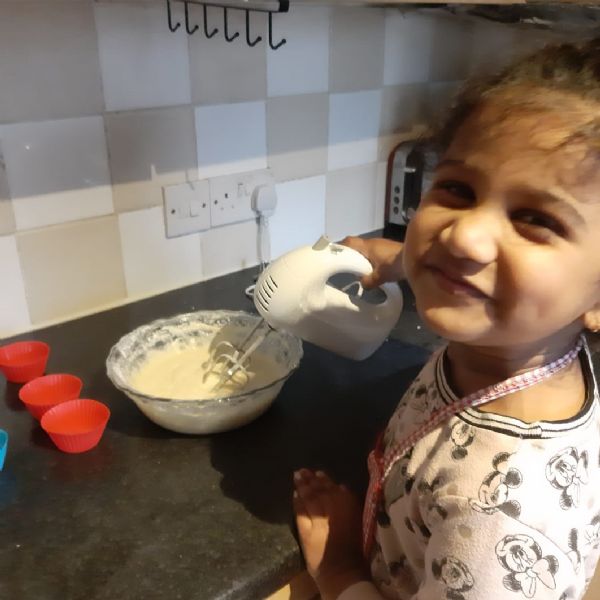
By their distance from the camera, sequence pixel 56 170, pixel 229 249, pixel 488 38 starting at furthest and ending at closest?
pixel 488 38 < pixel 229 249 < pixel 56 170

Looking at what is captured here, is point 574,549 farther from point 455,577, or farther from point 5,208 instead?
point 5,208

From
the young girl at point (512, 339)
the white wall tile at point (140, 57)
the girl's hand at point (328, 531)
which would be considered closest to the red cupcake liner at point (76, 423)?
the girl's hand at point (328, 531)

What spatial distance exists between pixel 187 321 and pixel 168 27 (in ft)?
1.48

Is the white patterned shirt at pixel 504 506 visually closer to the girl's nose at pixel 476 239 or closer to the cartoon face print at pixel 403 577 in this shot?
the cartoon face print at pixel 403 577

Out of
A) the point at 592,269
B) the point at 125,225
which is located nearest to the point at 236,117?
the point at 125,225

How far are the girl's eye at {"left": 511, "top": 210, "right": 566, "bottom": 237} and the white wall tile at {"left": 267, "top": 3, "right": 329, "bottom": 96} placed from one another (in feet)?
2.45

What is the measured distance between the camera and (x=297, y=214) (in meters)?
1.33

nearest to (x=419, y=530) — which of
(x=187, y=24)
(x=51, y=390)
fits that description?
(x=51, y=390)

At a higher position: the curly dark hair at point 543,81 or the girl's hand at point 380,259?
the curly dark hair at point 543,81

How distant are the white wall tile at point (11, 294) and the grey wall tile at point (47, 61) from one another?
7.3 inches

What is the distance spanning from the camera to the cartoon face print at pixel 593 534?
569 millimetres

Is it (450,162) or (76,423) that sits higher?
(450,162)

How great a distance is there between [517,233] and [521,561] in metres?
0.26

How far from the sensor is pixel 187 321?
972mm
